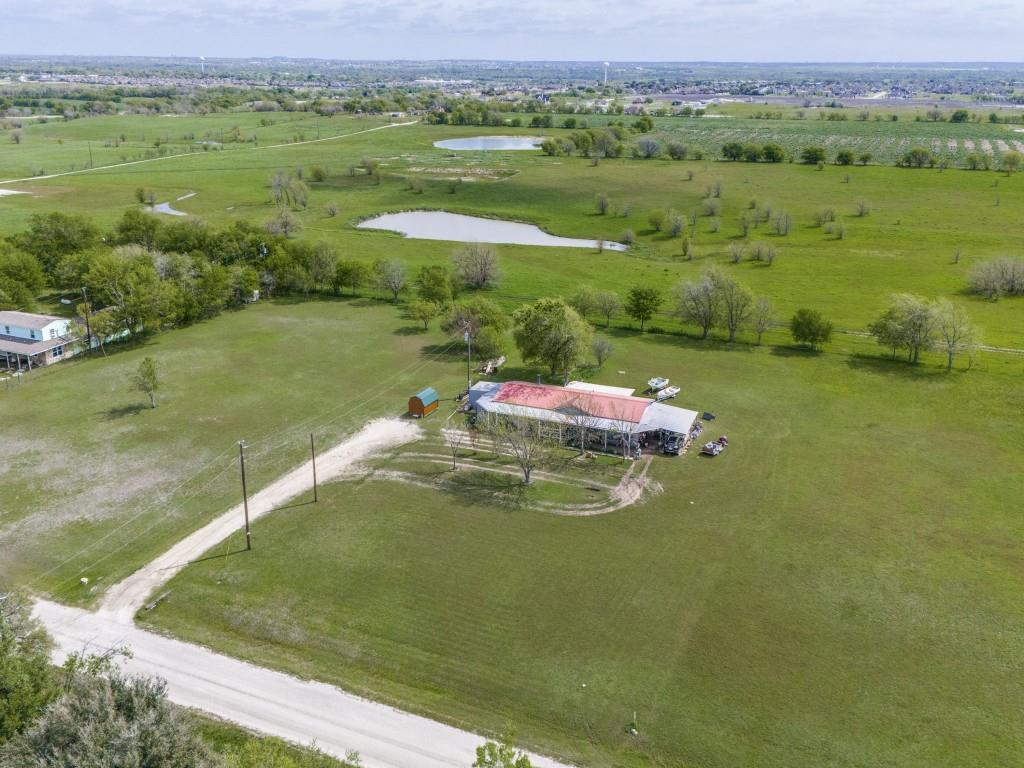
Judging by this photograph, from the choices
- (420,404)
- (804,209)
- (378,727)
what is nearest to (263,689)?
(378,727)

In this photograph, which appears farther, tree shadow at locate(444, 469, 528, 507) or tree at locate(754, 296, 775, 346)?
tree at locate(754, 296, 775, 346)

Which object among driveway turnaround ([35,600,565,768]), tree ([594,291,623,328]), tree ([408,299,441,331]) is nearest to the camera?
driveway turnaround ([35,600,565,768])

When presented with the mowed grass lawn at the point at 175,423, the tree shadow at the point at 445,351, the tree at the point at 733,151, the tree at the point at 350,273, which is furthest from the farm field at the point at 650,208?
the mowed grass lawn at the point at 175,423

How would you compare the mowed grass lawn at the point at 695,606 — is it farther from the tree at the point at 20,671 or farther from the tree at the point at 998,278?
the tree at the point at 998,278

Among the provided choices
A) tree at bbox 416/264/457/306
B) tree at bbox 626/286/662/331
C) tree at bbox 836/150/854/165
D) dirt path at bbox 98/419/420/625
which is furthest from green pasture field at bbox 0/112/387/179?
dirt path at bbox 98/419/420/625

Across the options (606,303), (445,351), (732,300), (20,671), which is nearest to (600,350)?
(606,303)

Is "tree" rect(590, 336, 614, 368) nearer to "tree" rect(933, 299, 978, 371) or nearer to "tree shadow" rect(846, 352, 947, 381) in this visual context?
"tree shadow" rect(846, 352, 947, 381)
